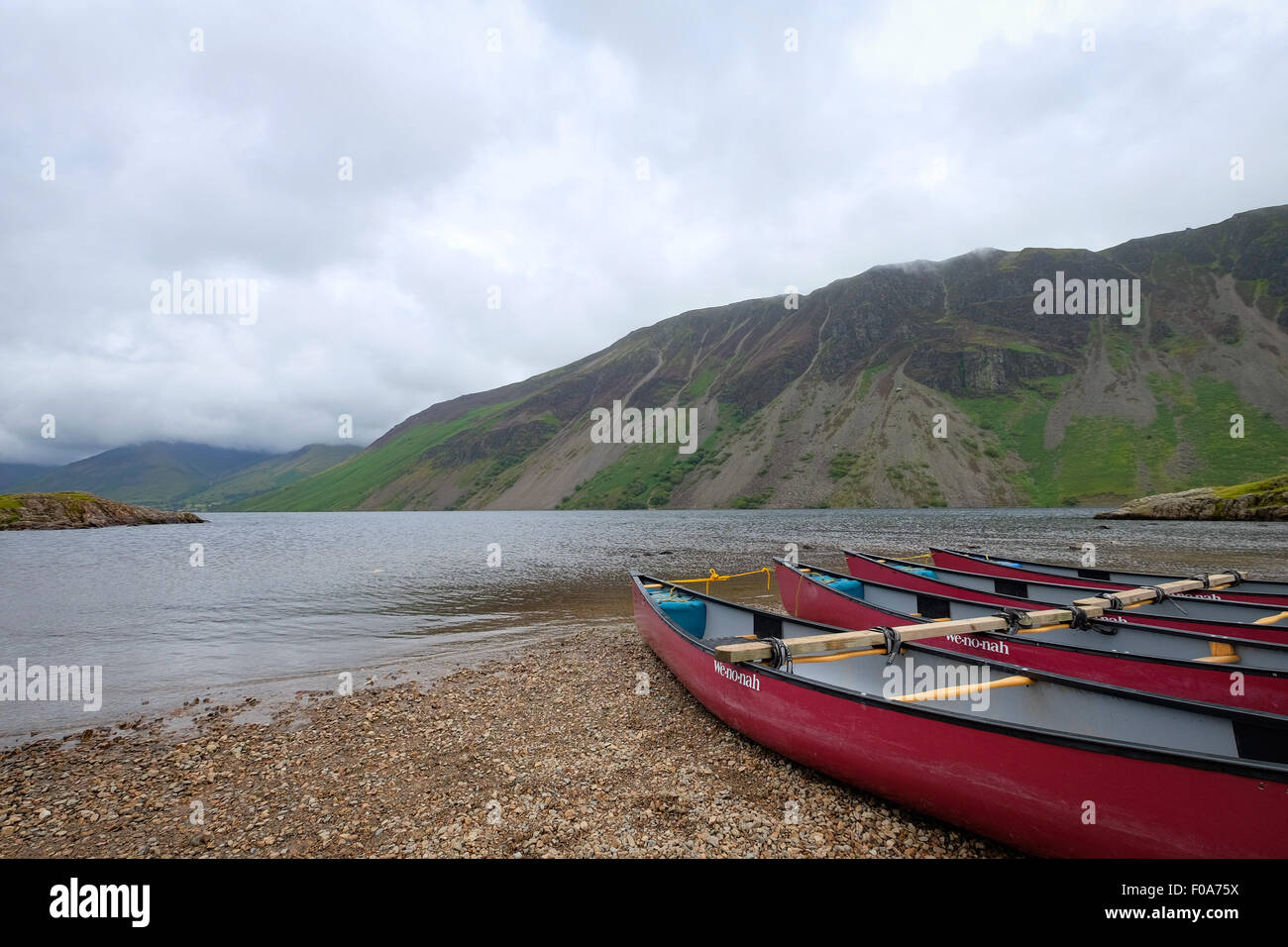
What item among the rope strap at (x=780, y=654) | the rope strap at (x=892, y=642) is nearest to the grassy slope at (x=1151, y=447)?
the rope strap at (x=892, y=642)

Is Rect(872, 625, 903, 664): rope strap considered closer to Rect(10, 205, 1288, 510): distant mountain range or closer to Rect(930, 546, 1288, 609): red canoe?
Rect(930, 546, 1288, 609): red canoe

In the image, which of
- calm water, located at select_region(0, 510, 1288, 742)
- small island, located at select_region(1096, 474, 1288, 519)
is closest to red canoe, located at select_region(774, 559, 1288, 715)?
calm water, located at select_region(0, 510, 1288, 742)

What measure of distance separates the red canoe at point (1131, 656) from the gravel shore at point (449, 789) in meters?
4.31

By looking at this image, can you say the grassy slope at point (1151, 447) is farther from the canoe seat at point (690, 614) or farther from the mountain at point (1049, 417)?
the canoe seat at point (690, 614)

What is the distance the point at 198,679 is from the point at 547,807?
545 inches

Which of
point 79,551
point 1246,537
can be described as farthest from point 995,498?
point 79,551

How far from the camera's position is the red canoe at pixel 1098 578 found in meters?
14.1

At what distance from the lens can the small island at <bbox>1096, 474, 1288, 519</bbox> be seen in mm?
69500

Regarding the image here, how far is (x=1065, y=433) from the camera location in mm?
150625

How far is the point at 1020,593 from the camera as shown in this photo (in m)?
17.8

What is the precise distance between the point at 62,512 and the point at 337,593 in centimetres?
12306

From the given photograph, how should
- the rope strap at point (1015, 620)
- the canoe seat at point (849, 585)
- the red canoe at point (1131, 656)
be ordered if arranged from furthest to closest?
the canoe seat at point (849, 585) < the rope strap at point (1015, 620) < the red canoe at point (1131, 656)

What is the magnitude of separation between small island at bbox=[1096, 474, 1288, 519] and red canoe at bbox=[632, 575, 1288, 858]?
313ft
